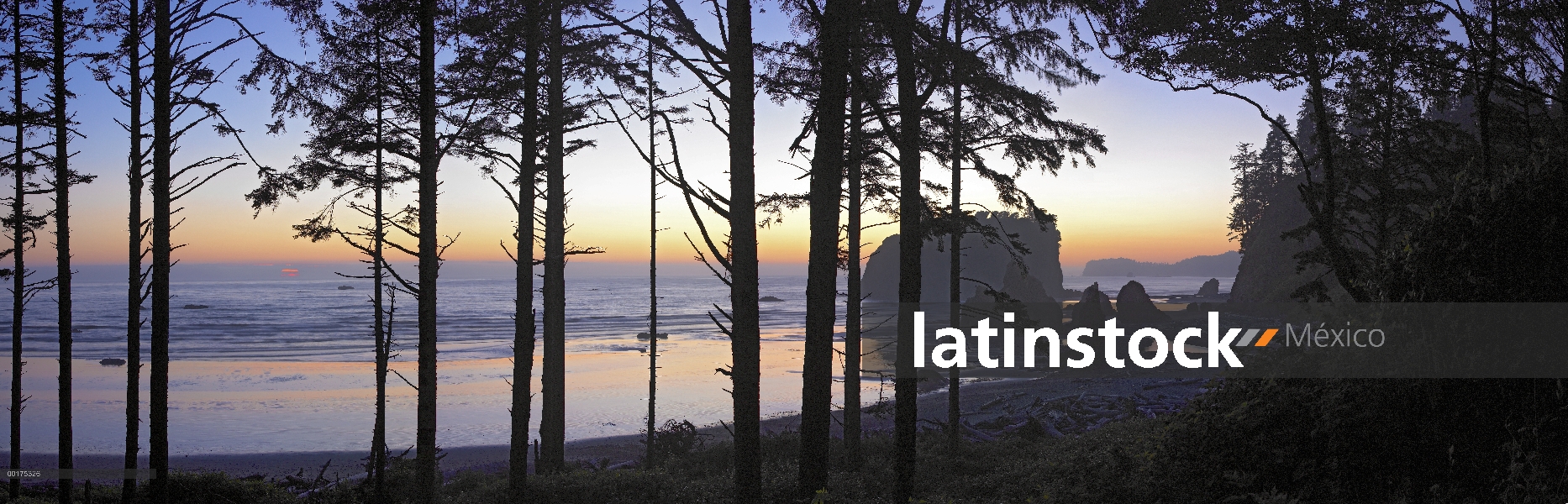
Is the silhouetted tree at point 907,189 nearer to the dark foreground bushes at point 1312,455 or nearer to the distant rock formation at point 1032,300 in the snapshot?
the dark foreground bushes at point 1312,455

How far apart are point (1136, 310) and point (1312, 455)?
5312 centimetres

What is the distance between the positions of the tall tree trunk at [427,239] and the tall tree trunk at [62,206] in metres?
8.22

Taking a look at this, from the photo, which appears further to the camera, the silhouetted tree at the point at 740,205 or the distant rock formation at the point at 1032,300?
the distant rock formation at the point at 1032,300

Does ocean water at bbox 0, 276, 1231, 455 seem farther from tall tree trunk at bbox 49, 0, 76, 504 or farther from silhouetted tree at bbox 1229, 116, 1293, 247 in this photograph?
silhouetted tree at bbox 1229, 116, 1293, 247

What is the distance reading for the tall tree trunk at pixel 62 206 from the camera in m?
13.2

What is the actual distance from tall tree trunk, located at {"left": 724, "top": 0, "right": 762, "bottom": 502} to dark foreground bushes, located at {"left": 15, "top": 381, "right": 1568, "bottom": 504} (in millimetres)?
1231

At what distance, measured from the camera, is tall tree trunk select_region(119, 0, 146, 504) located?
11906 mm

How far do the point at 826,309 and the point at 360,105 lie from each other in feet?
21.8

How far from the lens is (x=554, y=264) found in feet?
46.8

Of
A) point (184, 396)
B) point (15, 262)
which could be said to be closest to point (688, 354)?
point (184, 396)

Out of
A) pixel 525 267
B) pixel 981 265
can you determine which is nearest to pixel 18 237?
pixel 525 267

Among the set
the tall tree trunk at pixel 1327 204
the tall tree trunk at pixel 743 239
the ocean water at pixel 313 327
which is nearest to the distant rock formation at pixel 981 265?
the ocean water at pixel 313 327

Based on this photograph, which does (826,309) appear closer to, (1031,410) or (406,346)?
(1031,410)

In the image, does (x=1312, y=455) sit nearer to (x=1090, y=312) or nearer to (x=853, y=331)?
(x=853, y=331)
